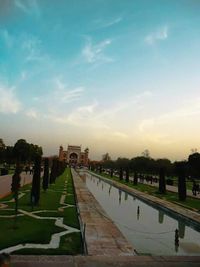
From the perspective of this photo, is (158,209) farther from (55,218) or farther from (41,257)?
(41,257)

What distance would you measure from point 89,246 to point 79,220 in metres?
3.98

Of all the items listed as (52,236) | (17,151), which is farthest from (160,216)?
(17,151)

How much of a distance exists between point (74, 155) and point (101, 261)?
140104mm

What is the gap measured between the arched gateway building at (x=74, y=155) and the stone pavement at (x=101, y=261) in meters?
137

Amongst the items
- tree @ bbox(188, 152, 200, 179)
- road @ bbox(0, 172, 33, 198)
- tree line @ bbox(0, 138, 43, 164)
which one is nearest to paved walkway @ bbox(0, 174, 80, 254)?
road @ bbox(0, 172, 33, 198)

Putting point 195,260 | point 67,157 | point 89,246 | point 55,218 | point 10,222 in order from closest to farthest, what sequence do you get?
point 195,260
point 89,246
point 10,222
point 55,218
point 67,157

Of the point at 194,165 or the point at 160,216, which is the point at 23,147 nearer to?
the point at 194,165

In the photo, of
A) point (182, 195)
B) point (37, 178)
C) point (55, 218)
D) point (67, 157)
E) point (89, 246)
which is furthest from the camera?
point (67, 157)

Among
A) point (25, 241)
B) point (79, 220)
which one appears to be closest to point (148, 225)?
point (79, 220)

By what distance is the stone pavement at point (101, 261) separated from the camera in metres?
7.03

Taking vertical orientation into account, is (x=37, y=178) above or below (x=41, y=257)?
above

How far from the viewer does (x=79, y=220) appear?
41.1 ft

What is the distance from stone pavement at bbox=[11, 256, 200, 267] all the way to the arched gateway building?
13705 centimetres

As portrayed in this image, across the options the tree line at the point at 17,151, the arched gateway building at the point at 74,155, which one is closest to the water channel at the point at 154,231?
the tree line at the point at 17,151
